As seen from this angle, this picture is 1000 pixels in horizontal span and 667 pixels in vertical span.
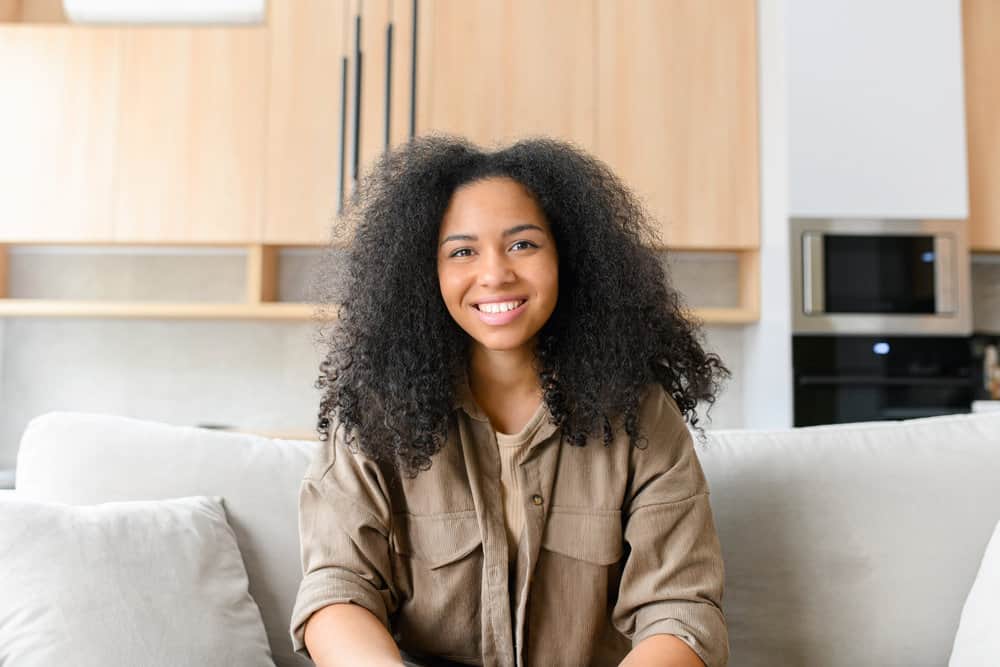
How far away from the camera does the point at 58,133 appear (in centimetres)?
317

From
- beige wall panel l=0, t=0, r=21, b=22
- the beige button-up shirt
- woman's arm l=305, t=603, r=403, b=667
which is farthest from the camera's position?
beige wall panel l=0, t=0, r=21, b=22

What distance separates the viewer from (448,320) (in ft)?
4.37

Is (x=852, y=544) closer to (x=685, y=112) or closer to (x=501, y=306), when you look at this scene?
(x=501, y=306)

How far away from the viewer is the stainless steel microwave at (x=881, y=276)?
2.98 m

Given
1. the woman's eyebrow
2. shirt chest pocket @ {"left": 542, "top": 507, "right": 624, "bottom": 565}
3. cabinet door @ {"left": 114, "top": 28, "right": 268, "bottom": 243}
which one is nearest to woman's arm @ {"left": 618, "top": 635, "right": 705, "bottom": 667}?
shirt chest pocket @ {"left": 542, "top": 507, "right": 624, "bottom": 565}

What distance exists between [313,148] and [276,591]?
6.83 feet

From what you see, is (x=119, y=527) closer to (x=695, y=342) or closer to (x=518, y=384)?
(x=518, y=384)

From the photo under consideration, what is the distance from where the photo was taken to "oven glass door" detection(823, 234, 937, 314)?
3000mm

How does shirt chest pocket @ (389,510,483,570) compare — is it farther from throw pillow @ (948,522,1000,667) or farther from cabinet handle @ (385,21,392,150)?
cabinet handle @ (385,21,392,150)

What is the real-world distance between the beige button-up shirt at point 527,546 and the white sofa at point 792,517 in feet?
0.66

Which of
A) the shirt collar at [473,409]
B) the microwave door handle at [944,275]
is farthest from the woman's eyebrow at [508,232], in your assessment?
the microwave door handle at [944,275]

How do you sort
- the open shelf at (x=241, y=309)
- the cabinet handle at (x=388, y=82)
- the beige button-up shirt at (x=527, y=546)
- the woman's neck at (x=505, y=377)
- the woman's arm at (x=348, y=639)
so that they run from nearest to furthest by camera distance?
1. the woman's arm at (x=348, y=639)
2. the beige button-up shirt at (x=527, y=546)
3. the woman's neck at (x=505, y=377)
4. the cabinet handle at (x=388, y=82)
5. the open shelf at (x=241, y=309)

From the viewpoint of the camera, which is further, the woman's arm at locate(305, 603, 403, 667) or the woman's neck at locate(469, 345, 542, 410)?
the woman's neck at locate(469, 345, 542, 410)

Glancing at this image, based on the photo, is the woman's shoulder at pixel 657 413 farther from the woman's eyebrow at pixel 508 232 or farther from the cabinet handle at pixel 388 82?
the cabinet handle at pixel 388 82
